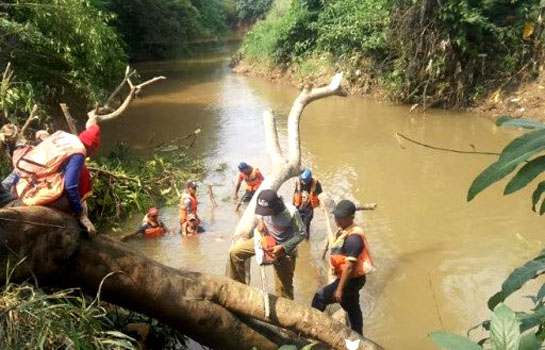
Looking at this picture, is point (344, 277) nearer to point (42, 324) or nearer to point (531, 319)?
point (42, 324)

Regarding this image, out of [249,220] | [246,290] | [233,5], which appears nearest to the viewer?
[246,290]

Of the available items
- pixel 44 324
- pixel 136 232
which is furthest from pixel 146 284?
pixel 136 232

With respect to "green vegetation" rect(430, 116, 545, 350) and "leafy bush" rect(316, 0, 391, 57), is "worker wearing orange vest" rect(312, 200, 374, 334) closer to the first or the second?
"green vegetation" rect(430, 116, 545, 350)

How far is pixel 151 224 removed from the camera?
9070 mm

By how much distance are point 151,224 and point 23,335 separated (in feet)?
19.9

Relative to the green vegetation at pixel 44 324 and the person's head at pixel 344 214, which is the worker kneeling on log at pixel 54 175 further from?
the person's head at pixel 344 214

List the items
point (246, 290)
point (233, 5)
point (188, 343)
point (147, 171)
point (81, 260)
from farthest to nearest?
point (233, 5) < point (147, 171) < point (188, 343) < point (246, 290) < point (81, 260)

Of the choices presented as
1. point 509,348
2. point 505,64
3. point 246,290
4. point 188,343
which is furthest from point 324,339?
point 505,64

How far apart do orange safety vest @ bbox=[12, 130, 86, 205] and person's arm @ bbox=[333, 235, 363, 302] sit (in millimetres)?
2525

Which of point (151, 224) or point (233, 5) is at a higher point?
point (233, 5)

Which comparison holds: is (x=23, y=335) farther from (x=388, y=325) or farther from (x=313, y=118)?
(x=313, y=118)

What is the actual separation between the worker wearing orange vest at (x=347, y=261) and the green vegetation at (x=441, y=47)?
1007 cm

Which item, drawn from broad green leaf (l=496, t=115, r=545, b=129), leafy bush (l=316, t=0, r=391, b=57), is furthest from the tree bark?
leafy bush (l=316, t=0, r=391, b=57)

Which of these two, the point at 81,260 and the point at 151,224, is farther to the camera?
the point at 151,224
